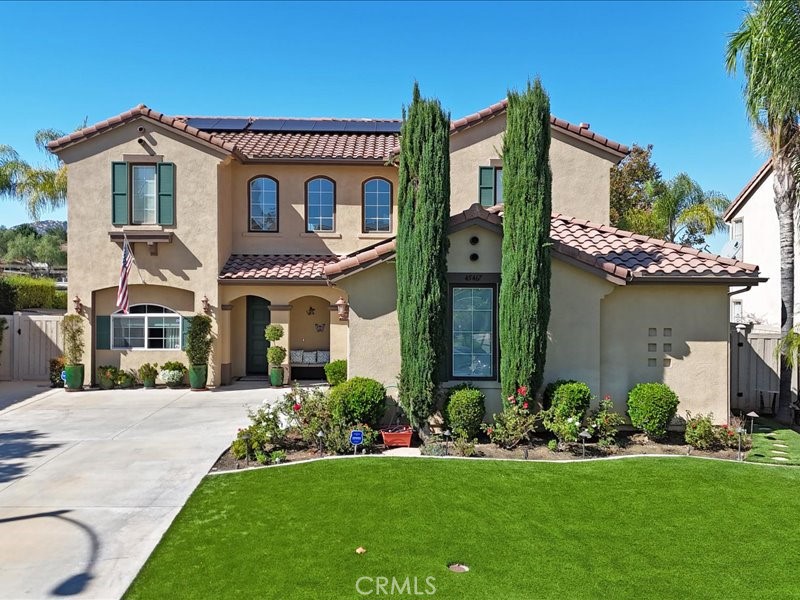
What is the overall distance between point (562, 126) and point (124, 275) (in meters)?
13.2

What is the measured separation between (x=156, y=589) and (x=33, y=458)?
6113 mm

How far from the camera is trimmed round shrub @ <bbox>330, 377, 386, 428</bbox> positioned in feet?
34.8

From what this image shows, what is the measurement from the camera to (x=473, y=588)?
5.50 meters

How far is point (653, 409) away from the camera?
34.7ft

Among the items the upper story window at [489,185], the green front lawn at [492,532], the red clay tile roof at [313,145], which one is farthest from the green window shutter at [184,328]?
the upper story window at [489,185]

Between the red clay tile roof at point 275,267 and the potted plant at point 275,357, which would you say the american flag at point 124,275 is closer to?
the red clay tile roof at point 275,267

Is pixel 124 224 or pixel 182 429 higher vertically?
pixel 124 224

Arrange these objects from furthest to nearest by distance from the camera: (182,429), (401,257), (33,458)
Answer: (182,429), (401,257), (33,458)

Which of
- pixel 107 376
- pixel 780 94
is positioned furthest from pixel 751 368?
pixel 107 376

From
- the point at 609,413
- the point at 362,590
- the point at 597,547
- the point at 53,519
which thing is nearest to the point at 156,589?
the point at 362,590

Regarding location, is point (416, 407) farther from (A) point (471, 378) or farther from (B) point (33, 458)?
(B) point (33, 458)

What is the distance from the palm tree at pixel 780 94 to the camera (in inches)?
425

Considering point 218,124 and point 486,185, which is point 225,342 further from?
point 486,185

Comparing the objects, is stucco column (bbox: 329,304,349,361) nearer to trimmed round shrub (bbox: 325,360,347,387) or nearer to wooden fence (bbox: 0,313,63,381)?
trimmed round shrub (bbox: 325,360,347,387)
